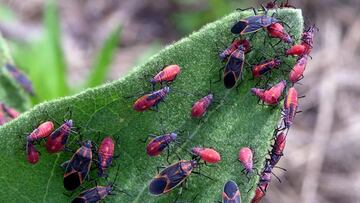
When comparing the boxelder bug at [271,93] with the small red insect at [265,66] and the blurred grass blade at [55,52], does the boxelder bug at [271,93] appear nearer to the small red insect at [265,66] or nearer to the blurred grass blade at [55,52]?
the small red insect at [265,66]

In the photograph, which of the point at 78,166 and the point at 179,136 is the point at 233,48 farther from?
the point at 78,166

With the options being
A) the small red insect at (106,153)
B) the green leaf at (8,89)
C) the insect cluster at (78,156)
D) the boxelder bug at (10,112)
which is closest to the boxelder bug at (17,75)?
the green leaf at (8,89)

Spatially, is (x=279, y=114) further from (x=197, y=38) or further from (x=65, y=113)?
(x=65, y=113)

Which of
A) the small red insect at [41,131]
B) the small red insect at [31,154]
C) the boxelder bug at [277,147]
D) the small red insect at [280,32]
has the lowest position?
the boxelder bug at [277,147]

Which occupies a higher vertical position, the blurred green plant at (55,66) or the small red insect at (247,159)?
the small red insect at (247,159)

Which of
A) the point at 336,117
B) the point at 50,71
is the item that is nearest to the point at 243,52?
the point at 50,71

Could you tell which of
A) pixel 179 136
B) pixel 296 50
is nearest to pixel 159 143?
pixel 179 136

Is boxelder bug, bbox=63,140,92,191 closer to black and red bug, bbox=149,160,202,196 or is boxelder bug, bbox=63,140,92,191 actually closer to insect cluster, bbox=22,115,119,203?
insect cluster, bbox=22,115,119,203
